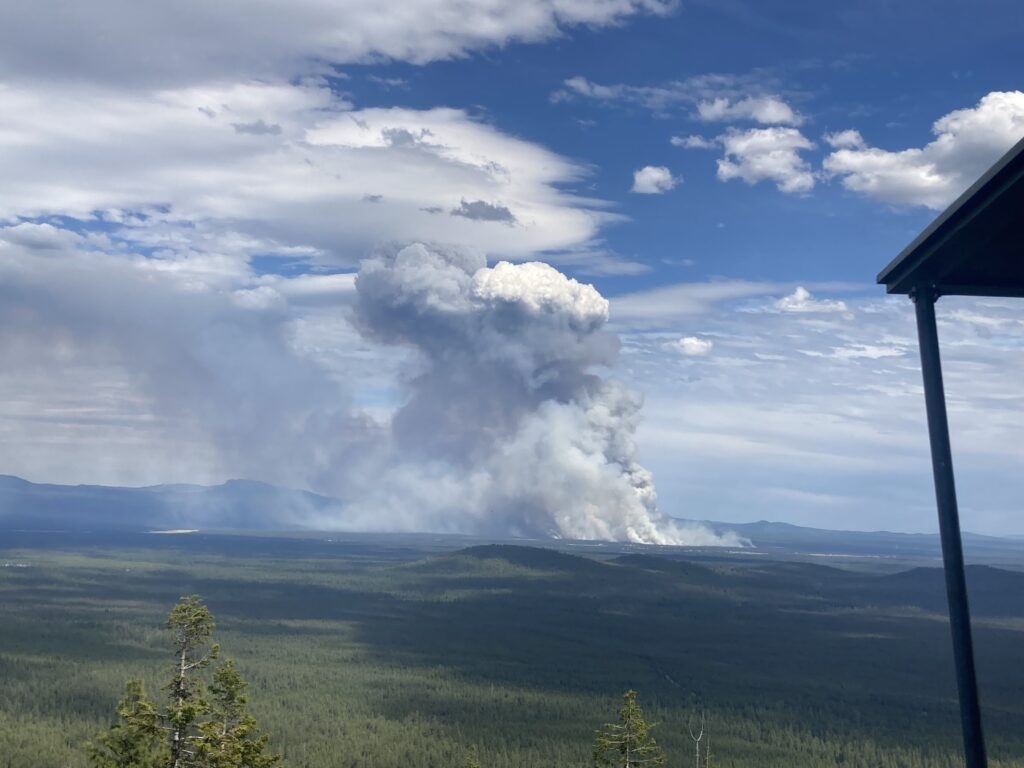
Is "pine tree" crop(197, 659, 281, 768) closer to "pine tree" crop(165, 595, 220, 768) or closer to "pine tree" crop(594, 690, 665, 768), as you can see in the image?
"pine tree" crop(165, 595, 220, 768)

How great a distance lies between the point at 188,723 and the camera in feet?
110

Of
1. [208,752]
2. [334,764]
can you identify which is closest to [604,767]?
[208,752]

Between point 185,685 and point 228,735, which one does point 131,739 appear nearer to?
point 185,685

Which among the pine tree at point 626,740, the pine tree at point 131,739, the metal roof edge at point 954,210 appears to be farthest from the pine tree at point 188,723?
the metal roof edge at point 954,210

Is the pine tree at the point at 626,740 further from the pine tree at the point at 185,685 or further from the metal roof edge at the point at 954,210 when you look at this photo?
the metal roof edge at the point at 954,210

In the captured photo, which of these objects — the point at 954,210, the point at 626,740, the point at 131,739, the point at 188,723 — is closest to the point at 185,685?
the point at 188,723

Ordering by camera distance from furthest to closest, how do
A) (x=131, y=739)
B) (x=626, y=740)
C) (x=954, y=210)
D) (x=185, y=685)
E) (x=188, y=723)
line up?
(x=626, y=740) → (x=131, y=739) → (x=185, y=685) → (x=188, y=723) → (x=954, y=210)

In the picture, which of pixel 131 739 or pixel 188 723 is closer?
pixel 188 723

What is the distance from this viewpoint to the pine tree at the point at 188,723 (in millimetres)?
33219

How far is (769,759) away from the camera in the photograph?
14888 centimetres

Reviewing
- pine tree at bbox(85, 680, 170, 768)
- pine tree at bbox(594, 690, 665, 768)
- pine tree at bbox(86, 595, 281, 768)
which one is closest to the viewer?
pine tree at bbox(86, 595, 281, 768)

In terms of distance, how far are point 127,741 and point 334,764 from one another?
11327cm

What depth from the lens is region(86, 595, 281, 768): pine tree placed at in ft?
109

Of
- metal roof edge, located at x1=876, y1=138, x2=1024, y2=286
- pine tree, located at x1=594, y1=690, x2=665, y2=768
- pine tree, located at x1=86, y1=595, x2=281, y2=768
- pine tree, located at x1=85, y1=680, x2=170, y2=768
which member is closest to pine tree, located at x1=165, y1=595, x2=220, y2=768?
pine tree, located at x1=86, y1=595, x2=281, y2=768
